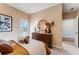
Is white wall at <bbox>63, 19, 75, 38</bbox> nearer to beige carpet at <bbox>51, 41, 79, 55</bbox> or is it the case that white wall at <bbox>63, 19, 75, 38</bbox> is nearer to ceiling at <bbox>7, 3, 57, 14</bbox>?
beige carpet at <bbox>51, 41, 79, 55</bbox>

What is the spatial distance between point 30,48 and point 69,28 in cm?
91

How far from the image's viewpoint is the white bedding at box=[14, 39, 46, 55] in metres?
1.88

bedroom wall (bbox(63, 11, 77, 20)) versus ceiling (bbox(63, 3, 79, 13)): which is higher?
ceiling (bbox(63, 3, 79, 13))

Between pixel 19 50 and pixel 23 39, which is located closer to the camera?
pixel 19 50

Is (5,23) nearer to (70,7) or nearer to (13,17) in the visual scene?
(13,17)

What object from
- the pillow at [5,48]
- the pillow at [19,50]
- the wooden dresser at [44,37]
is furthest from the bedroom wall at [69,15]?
the pillow at [5,48]

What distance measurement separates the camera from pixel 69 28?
2102 mm

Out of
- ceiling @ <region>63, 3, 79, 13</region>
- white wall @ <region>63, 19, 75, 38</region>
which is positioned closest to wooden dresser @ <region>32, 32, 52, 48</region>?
white wall @ <region>63, 19, 75, 38</region>

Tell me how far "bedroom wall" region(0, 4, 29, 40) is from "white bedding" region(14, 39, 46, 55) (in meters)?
0.32

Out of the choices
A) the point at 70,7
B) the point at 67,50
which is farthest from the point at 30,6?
the point at 67,50

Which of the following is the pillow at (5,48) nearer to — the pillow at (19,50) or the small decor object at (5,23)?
the pillow at (19,50)

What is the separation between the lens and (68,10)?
2035 mm

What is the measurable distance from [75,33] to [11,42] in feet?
4.28

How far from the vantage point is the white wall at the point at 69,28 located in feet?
6.69
